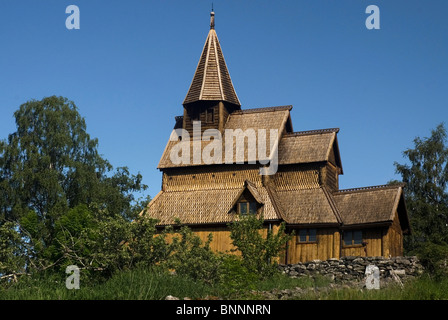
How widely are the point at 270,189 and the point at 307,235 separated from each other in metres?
3.60

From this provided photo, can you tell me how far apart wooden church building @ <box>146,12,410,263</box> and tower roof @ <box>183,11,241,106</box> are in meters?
0.06

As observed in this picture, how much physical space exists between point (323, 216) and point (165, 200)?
381 inches

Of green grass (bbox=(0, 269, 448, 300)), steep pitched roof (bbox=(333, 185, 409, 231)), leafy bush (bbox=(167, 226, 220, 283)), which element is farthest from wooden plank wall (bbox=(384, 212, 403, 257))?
green grass (bbox=(0, 269, 448, 300))

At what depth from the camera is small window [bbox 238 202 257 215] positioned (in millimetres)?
39094

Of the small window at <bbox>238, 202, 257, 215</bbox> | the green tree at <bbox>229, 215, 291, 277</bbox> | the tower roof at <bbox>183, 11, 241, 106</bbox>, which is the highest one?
the tower roof at <bbox>183, 11, 241, 106</bbox>

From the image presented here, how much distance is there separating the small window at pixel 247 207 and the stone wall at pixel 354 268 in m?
5.10

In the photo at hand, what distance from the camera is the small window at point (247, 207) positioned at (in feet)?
128

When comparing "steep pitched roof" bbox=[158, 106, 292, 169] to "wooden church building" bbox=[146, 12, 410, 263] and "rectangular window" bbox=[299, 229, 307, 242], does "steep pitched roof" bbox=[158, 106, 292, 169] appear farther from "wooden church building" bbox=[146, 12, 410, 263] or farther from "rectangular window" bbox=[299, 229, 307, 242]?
"rectangular window" bbox=[299, 229, 307, 242]

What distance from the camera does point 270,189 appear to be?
40.2 m

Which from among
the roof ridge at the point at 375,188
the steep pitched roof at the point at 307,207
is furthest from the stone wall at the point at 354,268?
the roof ridge at the point at 375,188

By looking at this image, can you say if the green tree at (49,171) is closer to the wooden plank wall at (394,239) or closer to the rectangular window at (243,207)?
the rectangular window at (243,207)
